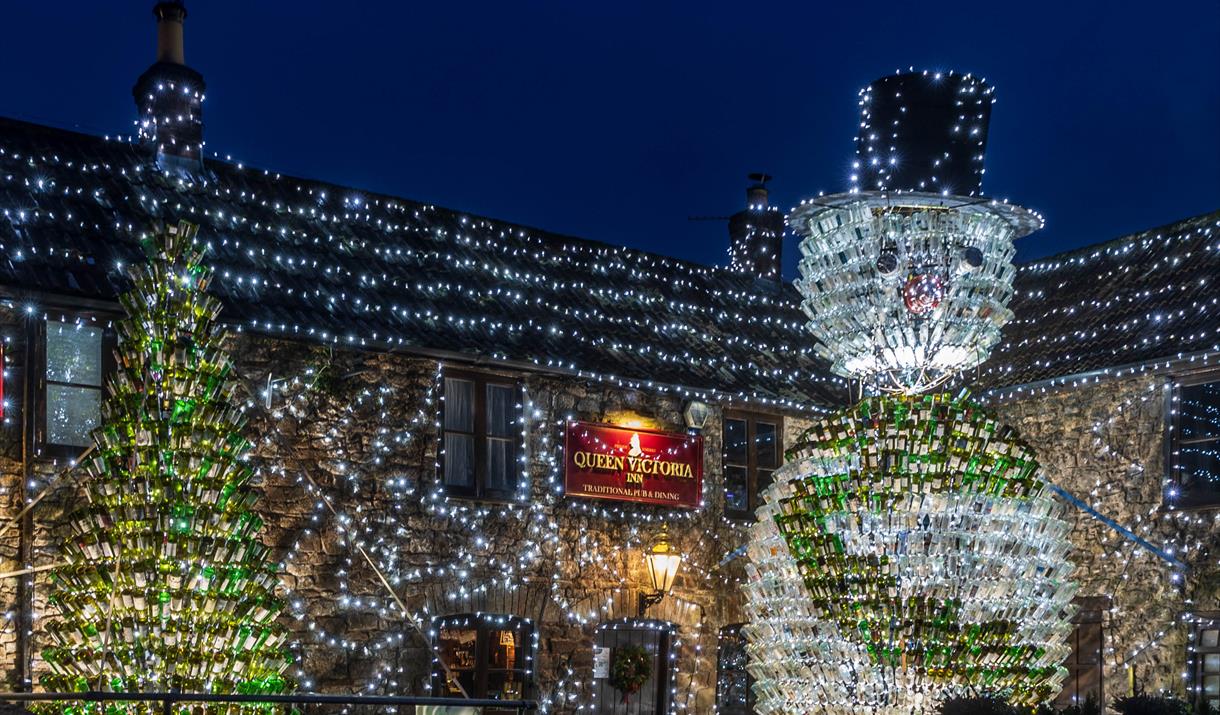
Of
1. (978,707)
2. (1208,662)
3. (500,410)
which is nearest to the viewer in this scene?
(978,707)

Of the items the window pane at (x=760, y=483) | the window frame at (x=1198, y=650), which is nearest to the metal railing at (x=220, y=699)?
the window pane at (x=760, y=483)

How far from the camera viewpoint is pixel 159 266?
10188 mm

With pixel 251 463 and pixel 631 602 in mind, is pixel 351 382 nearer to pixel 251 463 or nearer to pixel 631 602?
pixel 251 463

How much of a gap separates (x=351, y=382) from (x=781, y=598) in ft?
14.8

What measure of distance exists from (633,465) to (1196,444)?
17.3ft

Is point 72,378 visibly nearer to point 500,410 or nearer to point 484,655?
point 500,410

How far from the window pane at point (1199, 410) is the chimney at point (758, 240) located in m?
6.03

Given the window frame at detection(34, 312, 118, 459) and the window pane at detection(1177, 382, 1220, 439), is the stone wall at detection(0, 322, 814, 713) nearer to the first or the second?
the window frame at detection(34, 312, 118, 459)

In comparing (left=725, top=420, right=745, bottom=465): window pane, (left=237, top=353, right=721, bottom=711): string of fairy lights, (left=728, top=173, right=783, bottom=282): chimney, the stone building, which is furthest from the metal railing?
(left=728, top=173, right=783, bottom=282): chimney

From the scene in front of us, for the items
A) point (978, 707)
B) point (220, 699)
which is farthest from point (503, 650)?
point (220, 699)

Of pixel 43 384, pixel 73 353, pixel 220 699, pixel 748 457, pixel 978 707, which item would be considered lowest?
pixel 978 707

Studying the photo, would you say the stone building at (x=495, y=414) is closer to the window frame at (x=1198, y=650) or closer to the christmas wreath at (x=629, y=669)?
the window frame at (x=1198, y=650)

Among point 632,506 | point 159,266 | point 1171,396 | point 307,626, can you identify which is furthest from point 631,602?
point 159,266

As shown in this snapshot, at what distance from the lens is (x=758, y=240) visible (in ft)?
64.4
